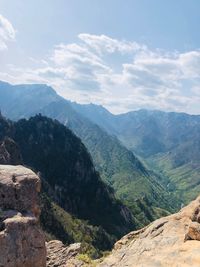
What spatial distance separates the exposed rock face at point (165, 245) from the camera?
22.7 meters

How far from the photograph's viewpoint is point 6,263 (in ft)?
79.0

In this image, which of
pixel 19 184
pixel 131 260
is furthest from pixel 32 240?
pixel 131 260

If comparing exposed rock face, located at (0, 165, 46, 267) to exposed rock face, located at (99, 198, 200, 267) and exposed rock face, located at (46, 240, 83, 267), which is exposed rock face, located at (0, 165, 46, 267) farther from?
exposed rock face, located at (99, 198, 200, 267)

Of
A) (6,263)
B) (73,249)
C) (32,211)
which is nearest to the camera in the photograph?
(6,263)

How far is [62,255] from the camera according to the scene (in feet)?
106

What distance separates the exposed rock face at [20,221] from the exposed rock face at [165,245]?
445 centimetres

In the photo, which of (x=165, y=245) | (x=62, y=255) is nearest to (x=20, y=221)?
(x=62, y=255)

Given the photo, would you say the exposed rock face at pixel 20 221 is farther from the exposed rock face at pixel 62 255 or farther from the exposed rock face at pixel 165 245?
the exposed rock face at pixel 165 245

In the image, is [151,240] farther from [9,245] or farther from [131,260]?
[9,245]

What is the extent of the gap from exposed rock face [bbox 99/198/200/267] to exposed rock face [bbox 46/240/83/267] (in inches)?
149

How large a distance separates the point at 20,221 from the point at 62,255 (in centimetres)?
779

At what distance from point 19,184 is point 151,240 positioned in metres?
9.48

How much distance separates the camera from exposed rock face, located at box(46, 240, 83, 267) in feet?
101

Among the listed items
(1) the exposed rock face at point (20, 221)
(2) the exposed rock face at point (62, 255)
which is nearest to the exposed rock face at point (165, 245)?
(2) the exposed rock face at point (62, 255)
